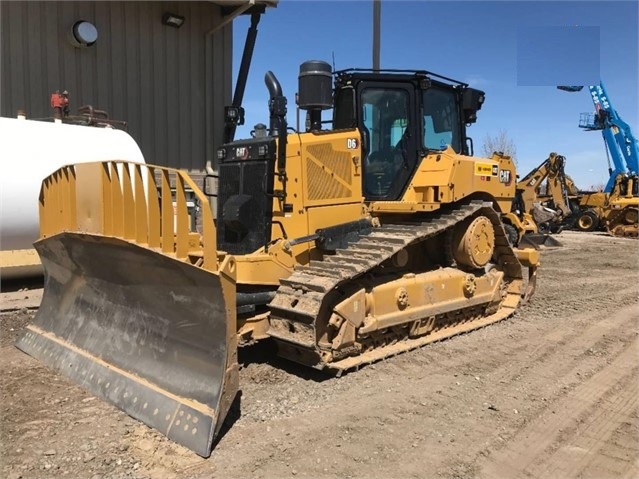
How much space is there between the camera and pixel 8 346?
212 inches

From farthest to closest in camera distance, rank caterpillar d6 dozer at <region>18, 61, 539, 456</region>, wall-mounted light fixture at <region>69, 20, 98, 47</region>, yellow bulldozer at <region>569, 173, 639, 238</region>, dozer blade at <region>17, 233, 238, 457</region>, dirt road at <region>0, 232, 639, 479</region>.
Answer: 1. yellow bulldozer at <region>569, 173, 639, 238</region>
2. wall-mounted light fixture at <region>69, 20, 98, 47</region>
3. caterpillar d6 dozer at <region>18, 61, 539, 456</region>
4. dozer blade at <region>17, 233, 238, 457</region>
5. dirt road at <region>0, 232, 639, 479</region>

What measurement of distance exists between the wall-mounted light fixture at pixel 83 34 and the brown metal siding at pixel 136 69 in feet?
0.54

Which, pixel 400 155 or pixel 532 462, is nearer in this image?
pixel 532 462

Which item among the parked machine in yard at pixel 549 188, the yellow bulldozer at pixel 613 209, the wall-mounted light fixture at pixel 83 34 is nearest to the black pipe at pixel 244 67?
the wall-mounted light fixture at pixel 83 34

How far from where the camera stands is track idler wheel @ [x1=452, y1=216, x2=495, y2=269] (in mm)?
6270

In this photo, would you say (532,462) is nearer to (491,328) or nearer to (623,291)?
(491,328)

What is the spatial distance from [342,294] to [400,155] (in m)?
1.90

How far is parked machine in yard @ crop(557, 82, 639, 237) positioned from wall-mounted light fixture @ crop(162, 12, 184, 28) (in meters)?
12.2

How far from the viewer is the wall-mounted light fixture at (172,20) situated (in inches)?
418

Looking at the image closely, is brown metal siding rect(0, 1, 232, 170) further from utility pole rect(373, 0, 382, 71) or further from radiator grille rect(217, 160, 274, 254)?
radiator grille rect(217, 160, 274, 254)

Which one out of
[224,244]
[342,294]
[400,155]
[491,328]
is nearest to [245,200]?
[224,244]

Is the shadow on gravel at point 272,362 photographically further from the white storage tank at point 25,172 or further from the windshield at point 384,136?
the white storage tank at point 25,172

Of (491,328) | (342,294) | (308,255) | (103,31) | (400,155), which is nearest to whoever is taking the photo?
(342,294)

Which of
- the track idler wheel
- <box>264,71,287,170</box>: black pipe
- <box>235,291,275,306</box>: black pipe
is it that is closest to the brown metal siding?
<box>264,71,287,170</box>: black pipe
